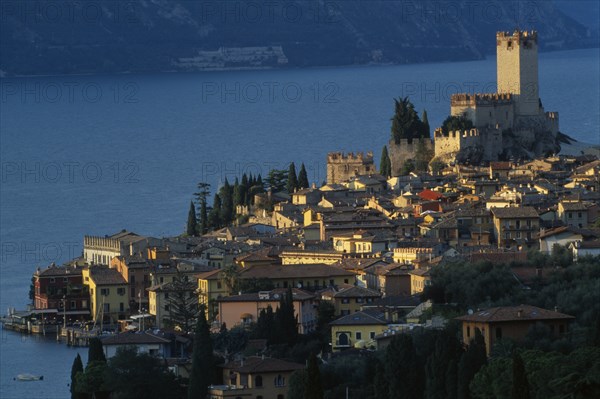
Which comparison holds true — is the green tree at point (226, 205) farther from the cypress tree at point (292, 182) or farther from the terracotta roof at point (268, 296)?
the terracotta roof at point (268, 296)

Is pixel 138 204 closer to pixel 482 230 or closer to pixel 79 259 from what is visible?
pixel 79 259

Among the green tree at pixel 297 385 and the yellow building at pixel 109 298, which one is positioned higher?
the yellow building at pixel 109 298

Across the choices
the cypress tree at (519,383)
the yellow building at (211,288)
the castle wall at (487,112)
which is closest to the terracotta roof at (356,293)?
the yellow building at (211,288)

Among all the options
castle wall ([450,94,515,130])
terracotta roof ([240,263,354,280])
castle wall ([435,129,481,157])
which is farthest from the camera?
castle wall ([450,94,515,130])

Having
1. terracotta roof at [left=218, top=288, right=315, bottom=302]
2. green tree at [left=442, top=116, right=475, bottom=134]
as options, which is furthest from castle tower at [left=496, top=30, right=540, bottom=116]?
terracotta roof at [left=218, top=288, right=315, bottom=302]

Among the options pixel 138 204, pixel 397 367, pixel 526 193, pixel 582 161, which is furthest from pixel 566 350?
pixel 138 204

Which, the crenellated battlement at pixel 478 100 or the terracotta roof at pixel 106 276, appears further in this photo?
the crenellated battlement at pixel 478 100

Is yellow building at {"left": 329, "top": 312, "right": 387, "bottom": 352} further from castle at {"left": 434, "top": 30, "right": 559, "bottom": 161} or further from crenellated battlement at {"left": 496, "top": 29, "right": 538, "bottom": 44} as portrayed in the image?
crenellated battlement at {"left": 496, "top": 29, "right": 538, "bottom": 44}
